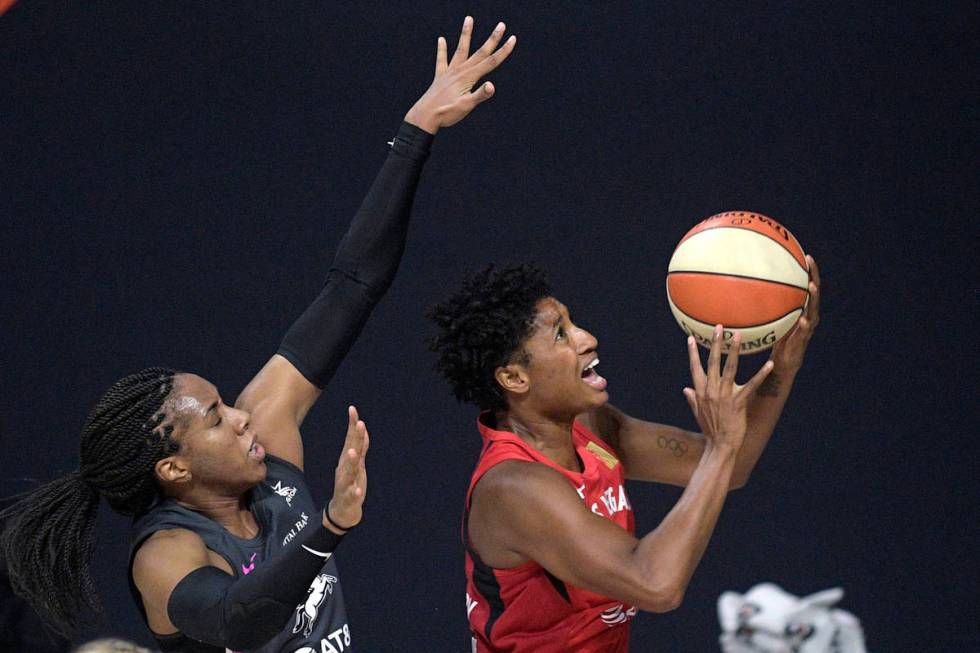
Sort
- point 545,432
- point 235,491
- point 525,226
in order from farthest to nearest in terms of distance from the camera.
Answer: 1. point 525,226
2. point 545,432
3. point 235,491

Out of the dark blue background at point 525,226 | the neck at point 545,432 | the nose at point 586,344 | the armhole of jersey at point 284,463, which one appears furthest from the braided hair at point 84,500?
the dark blue background at point 525,226

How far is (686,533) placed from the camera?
7.51ft

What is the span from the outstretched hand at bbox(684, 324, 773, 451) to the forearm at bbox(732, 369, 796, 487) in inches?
25.1

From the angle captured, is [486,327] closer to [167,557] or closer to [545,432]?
[545,432]

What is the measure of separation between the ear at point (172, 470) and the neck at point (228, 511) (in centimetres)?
6

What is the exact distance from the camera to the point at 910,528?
398 centimetres

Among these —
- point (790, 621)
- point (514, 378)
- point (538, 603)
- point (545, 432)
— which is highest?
point (514, 378)

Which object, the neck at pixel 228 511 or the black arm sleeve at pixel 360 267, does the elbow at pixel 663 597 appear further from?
the black arm sleeve at pixel 360 267

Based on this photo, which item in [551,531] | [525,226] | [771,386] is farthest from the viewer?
[525,226]

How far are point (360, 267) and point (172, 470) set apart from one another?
0.62 meters

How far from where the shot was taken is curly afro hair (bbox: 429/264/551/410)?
9.02 ft

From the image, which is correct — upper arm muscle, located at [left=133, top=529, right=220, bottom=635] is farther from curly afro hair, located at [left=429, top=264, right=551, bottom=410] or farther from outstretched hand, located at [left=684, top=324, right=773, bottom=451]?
outstretched hand, located at [left=684, top=324, right=773, bottom=451]

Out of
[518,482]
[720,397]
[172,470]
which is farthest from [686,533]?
[172,470]

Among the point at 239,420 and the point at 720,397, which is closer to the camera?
the point at 720,397
